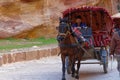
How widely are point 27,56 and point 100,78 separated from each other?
6764 millimetres

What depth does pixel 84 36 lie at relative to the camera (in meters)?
13.9

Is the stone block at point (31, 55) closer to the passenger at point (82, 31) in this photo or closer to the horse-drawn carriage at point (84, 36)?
the horse-drawn carriage at point (84, 36)

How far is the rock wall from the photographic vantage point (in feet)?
95.7

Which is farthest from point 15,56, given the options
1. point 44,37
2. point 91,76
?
point 44,37

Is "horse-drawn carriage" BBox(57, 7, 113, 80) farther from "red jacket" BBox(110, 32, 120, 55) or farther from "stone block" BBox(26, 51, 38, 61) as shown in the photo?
"stone block" BBox(26, 51, 38, 61)

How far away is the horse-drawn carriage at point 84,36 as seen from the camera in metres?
12.5

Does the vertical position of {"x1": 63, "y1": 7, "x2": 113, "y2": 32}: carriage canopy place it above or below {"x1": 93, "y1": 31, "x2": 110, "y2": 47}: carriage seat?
above

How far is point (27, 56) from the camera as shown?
20031 mm

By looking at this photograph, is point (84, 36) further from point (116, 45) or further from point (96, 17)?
point (116, 45)

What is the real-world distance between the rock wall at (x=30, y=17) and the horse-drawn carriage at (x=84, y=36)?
13883 millimetres

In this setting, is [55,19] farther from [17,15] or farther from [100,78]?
[100,78]

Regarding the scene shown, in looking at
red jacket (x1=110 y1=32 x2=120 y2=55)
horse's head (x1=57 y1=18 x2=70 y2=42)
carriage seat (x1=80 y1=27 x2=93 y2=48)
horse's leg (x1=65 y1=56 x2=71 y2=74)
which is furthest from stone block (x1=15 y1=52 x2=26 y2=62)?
red jacket (x1=110 y1=32 x2=120 y2=55)

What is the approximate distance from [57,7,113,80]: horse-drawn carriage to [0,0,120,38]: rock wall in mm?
13883

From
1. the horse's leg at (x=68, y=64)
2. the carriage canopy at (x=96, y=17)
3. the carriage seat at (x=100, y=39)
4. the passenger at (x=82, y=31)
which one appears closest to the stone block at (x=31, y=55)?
the carriage canopy at (x=96, y=17)
